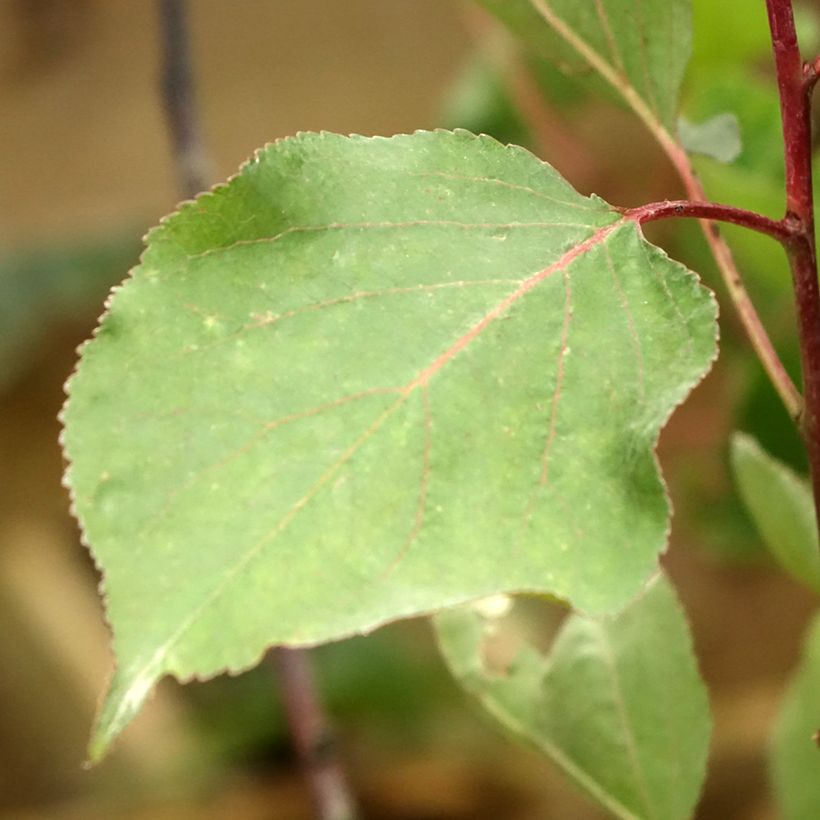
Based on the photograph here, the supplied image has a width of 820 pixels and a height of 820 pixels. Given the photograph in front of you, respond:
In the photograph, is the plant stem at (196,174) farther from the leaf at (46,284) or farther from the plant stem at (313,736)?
the leaf at (46,284)

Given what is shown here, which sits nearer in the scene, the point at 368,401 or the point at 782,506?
the point at 368,401

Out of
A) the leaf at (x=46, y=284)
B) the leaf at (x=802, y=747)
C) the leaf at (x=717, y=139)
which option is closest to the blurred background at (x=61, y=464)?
the leaf at (x=46, y=284)

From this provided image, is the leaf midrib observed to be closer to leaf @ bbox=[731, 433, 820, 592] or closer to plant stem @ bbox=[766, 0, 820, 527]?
plant stem @ bbox=[766, 0, 820, 527]

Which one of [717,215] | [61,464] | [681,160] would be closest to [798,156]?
[717,215]

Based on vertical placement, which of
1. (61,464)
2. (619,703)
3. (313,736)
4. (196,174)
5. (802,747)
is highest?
(196,174)

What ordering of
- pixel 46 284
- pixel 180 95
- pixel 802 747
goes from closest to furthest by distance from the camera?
pixel 802 747
pixel 180 95
pixel 46 284

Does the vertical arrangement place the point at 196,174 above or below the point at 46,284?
above

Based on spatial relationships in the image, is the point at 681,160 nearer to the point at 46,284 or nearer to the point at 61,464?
the point at 46,284
